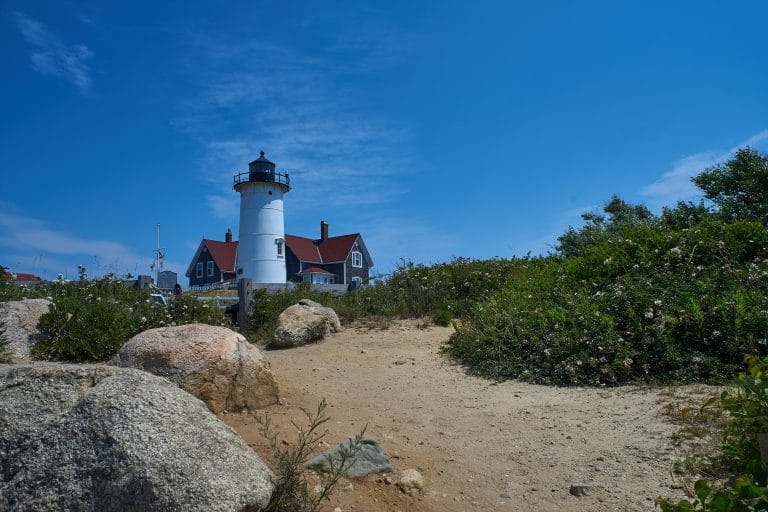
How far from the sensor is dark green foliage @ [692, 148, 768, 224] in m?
13.2

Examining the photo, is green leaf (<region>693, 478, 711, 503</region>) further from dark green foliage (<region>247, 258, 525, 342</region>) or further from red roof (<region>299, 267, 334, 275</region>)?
red roof (<region>299, 267, 334, 275</region>)

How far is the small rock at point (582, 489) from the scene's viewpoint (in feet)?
14.1

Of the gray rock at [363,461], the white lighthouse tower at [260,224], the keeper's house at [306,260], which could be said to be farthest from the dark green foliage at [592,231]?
the keeper's house at [306,260]

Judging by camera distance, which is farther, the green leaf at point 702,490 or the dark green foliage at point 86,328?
the dark green foliage at point 86,328

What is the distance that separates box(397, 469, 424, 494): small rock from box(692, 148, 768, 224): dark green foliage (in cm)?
1120

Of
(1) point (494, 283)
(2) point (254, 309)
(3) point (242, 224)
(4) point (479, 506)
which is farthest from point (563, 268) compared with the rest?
(3) point (242, 224)

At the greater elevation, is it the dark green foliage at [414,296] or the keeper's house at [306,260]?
the keeper's house at [306,260]

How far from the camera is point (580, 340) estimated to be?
7734 millimetres

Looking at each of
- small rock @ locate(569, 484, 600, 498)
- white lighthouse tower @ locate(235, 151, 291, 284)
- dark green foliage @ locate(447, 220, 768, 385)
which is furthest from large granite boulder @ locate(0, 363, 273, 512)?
white lighthouse tower @ locate(235, 151, 291, 284)

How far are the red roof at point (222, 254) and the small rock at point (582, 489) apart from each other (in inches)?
1684

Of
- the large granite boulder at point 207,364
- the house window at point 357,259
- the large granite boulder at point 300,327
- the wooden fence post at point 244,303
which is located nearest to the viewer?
the large granite boulder at point 207,364

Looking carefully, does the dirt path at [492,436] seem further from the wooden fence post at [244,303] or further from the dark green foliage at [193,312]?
the wooden fence post at [244,303]

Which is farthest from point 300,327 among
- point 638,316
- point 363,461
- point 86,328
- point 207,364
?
point 363,461

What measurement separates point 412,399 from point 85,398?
456 centimetres
